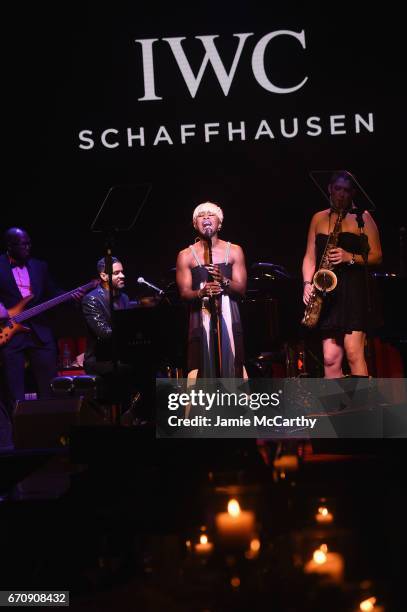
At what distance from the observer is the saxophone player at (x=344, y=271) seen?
5.73 metres

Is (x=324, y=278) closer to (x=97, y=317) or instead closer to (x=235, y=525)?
(x=97, y=317)

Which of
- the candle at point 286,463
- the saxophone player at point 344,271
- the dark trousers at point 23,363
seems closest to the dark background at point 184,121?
the dark trousers at point 23,363

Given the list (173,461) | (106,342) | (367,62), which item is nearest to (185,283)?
(106,342)

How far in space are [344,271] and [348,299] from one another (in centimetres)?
23

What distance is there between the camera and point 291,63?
24.6 ft

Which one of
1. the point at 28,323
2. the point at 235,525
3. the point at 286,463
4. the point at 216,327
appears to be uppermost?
the point at 28,323

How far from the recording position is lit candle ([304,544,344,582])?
2289 millimetres

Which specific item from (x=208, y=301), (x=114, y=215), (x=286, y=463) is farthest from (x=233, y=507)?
(x=114, y=215)

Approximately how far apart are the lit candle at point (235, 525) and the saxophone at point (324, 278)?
116 inches

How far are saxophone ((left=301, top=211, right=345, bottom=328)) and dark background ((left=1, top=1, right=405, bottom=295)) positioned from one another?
209 centimetres

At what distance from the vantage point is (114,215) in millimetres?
6371

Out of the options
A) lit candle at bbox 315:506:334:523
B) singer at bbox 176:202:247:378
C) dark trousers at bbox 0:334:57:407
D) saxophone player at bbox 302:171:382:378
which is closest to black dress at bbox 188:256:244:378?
singer at bbox 176:202:247:378

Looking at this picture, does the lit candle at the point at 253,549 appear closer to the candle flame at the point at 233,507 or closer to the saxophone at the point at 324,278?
the candle flame at the point at 233,507

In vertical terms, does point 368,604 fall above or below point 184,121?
below
